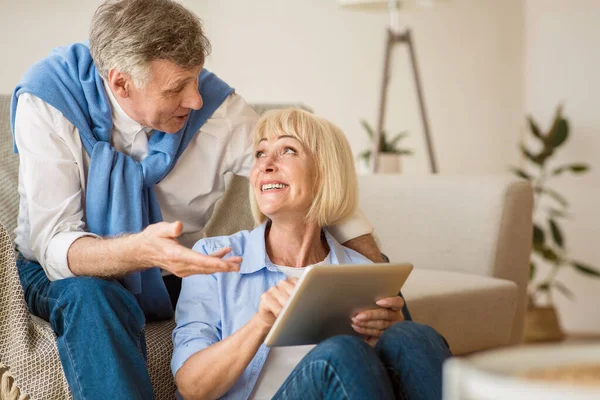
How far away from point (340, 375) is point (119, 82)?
80cm

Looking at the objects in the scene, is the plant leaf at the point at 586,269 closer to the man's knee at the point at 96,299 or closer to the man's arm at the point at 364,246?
the man's arm at the point at 364,246

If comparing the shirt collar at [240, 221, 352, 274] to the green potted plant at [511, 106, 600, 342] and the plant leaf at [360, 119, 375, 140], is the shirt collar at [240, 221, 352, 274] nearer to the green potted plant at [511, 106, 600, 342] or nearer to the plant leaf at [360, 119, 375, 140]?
the plant leaf at [360, 119, 375, 140]

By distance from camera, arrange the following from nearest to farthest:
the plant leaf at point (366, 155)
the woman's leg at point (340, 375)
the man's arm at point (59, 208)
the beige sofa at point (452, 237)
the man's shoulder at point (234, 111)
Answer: the woman's leg at point (340, 375), the man's arm at point (59, 208), the man's shoulder at point (234, 111), the beige sofa at point (452, 237), the plant leaf at point (366, 155)

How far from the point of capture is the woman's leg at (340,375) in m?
1.14

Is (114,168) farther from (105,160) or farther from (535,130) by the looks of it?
(535,130)

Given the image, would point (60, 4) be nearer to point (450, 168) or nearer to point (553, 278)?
point (450, 168)

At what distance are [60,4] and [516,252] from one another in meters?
1.93

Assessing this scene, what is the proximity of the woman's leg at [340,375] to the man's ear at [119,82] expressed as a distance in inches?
28.9

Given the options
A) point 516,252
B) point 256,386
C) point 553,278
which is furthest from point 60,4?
point 553,278

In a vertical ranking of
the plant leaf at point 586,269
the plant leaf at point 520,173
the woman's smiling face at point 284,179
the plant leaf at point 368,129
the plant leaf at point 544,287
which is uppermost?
the woman's smiling face at point 284,179

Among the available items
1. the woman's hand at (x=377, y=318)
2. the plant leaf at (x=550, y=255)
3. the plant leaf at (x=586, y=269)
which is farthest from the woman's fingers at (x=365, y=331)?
the plant leaf at (x=550, y=255)

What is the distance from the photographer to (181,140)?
1743 millimetres

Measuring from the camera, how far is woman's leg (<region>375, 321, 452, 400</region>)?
4.01 ft

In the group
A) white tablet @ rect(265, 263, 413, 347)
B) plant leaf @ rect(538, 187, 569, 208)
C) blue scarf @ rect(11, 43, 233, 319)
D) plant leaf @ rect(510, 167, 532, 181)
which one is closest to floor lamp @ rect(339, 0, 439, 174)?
plant leaf @ rect(510, 167, 532, 181)
